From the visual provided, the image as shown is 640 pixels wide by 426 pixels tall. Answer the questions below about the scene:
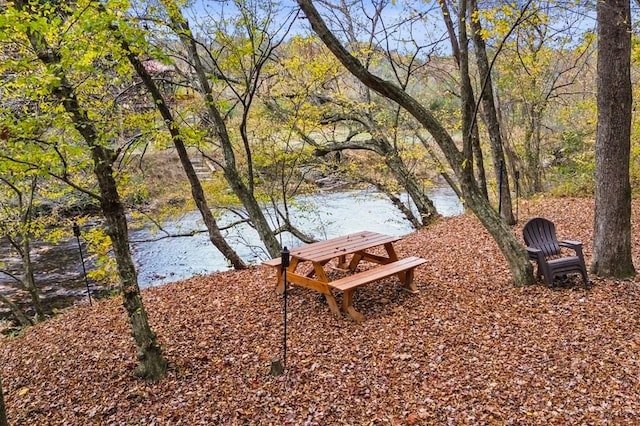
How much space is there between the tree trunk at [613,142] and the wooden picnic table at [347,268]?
1.84 metres

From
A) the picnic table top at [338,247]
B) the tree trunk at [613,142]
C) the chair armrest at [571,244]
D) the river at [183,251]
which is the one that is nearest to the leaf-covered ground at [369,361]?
the tree trunk at [613,142]

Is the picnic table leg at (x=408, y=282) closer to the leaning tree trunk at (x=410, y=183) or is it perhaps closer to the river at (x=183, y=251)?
the river at (x=183, y=251)

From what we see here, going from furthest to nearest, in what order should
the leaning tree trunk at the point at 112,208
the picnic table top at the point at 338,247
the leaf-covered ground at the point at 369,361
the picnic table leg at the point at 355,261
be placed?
the picnic table leg at the point at 355,261, the picnic table top at the point at 338,247, the leaning tree trunk at the point at 112,208, the leaf-covered ground at the point at 369,361

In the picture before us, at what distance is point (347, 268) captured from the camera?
5629 millimetres

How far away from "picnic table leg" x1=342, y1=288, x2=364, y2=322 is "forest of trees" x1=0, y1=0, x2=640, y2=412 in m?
1.64

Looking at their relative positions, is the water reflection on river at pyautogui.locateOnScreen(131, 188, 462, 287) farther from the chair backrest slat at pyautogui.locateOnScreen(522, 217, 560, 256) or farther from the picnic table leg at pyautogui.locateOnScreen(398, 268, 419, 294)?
the chair backrest slat at pyautogui.locateOnScreen(522, 217, 560, 256)

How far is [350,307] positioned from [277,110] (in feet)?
18.2

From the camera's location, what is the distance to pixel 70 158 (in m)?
4.09

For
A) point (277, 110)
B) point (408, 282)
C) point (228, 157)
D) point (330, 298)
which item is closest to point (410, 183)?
point (277, 110)

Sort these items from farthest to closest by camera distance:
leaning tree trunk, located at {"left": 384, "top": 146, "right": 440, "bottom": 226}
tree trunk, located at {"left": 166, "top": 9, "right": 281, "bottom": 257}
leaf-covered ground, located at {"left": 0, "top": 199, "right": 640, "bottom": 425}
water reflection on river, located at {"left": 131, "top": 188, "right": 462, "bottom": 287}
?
1. water reflection on river, located at {"left": 131, "top": 188, "right": 462, "bottom": 287}
2. leaning tree trunk, located at {"left": 384, "top": 146, "right": 440, "bottom": 226}
3. tree trunk, located at {"left": 166, "top": 9, "right": 281, "bottom": 257}
4. leaf-covered ground, located at {"left": 0, "top": 199, "right": 640, "bottom": 425}

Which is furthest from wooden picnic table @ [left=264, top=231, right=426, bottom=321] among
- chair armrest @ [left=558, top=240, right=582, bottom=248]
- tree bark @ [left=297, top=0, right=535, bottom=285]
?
Result: chair armrest @ [left=558, top=240, right=582, bottom=248]

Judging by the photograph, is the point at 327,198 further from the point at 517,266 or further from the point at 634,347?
the point at 634,347

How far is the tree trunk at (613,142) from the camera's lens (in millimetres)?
3941

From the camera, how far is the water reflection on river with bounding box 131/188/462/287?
10695 mm
